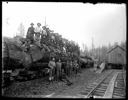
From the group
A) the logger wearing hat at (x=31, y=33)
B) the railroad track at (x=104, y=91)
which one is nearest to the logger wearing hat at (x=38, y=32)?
the logger wearing hat at (x=31, y=33)

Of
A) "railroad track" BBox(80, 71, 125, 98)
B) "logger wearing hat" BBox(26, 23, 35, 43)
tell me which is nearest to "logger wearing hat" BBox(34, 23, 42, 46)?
"logger wearing hat" BBox(26, 23, 35, 43)

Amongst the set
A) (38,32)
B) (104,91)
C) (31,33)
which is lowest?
(104,91)

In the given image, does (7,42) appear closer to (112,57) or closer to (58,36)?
(58,36)

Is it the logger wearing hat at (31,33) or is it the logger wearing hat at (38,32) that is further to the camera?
the logger wearing hat at (38,32)

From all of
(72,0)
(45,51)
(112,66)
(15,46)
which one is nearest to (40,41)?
(45,51)

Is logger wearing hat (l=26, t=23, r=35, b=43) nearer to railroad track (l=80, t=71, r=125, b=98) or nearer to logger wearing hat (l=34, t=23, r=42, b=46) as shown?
logger wearing hat (l=34, t=23, r=42, b=46)

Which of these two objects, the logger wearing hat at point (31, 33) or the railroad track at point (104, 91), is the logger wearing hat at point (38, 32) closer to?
the logger wearing hat at point (31, 33)

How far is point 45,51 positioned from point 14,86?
3411 millimetres

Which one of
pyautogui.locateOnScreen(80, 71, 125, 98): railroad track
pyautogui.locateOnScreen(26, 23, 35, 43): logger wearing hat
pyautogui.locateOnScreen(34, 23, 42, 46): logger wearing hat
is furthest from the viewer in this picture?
pyautogui.locateOnScreen(34, 23, 42, 46): logger wearing hat

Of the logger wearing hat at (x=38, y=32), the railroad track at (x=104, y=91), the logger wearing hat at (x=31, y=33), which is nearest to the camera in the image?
the railroad track at (x=104, y=91)

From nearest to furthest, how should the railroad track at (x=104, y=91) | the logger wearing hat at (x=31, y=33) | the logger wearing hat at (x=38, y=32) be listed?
1. the railroad track at (x=104, y=91)
2. the logger wearing hat at (x=31, y=33)
3. the logger wearing hat at (x=38, y=32)

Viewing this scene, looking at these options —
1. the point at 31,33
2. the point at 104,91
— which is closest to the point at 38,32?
the point at 31,33

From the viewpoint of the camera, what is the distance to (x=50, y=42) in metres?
11.3

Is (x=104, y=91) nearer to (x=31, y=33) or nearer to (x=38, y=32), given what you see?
(x=38, y=32)
